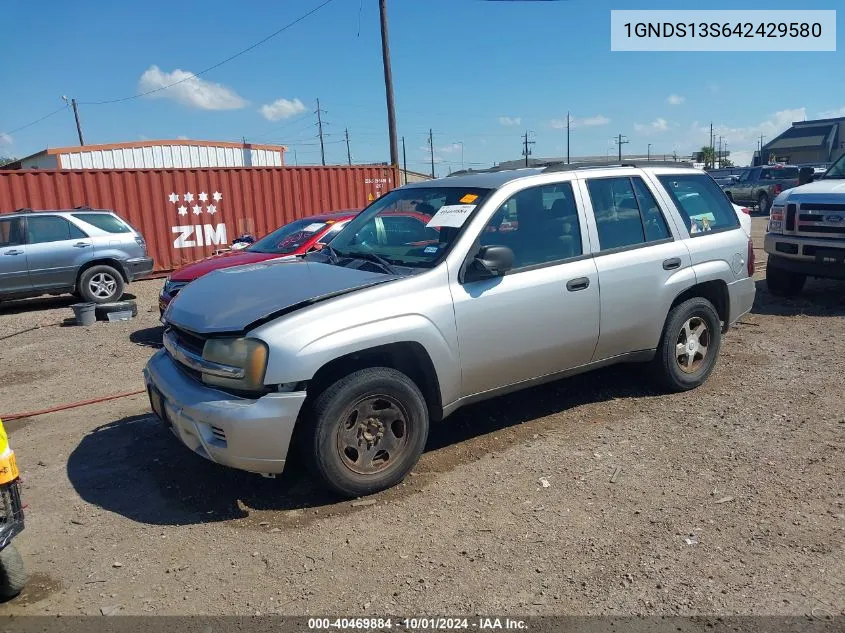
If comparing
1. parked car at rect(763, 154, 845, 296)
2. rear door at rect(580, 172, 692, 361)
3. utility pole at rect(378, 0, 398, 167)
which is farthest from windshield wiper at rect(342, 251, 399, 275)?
utility pole at rect(378, 0, 398, 167)

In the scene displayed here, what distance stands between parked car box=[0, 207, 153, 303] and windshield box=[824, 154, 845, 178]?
425 inches

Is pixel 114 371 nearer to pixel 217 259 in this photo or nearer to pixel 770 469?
pixel 217 259

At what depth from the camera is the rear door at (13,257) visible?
10672 mm

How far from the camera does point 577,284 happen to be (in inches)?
179

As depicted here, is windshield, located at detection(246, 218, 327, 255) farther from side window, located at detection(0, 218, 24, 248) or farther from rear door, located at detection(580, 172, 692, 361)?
rear door, located at detection(580, 172, 692, 361)

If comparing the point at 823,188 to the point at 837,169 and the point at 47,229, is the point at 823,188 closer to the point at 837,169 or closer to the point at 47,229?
the point at 837,169

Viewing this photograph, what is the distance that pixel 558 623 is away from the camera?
9.27 feet

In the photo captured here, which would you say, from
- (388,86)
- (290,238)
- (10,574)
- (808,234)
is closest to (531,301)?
(10,574)

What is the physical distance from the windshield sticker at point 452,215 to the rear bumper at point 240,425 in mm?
1497

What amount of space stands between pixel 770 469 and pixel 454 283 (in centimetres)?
225

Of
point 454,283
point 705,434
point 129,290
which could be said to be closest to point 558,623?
point 454,283

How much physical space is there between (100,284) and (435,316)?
9204 mm

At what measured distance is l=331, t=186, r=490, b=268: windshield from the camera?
14.1 ft

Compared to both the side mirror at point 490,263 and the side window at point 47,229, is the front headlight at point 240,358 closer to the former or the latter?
the side mirror at point 490,263
